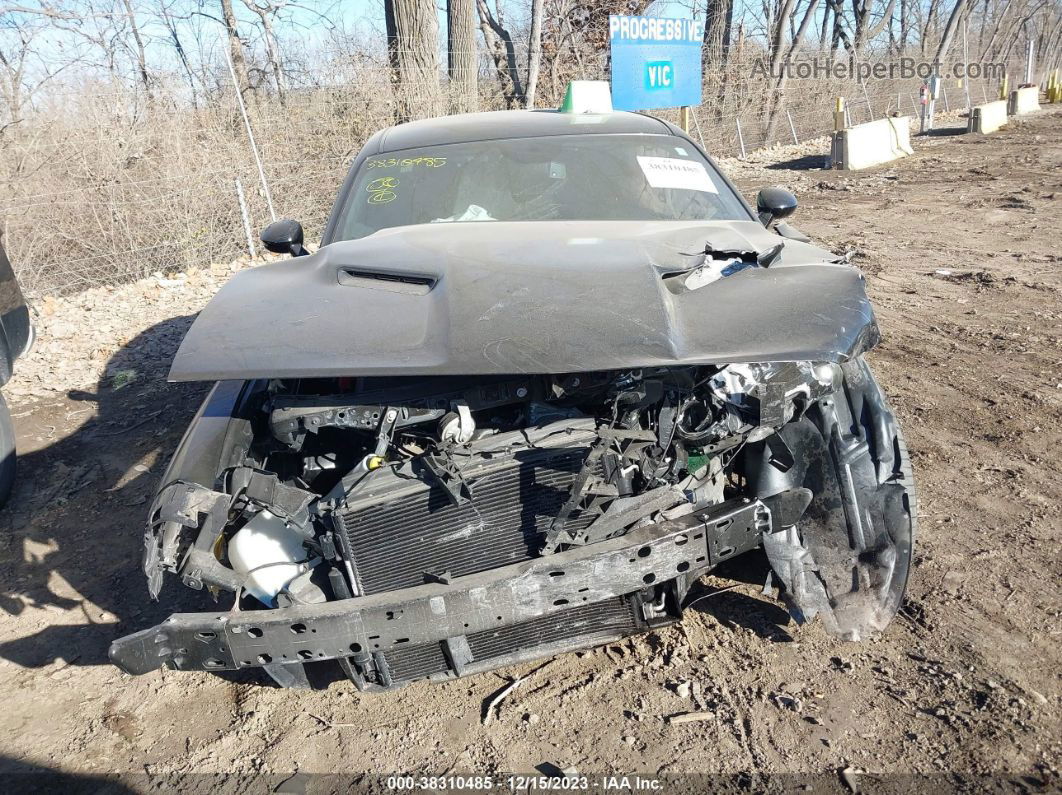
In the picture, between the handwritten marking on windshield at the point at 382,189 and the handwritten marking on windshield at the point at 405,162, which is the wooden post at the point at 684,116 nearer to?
the handwritten marking on windshield at the point at 405,162

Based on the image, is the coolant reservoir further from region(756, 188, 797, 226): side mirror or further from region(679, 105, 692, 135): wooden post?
region(679, 105, 692, 135): wooden post

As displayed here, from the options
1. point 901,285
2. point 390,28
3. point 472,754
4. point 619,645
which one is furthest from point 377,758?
point 390,28

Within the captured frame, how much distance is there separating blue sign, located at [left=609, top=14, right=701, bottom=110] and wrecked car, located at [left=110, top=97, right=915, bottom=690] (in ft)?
34.5

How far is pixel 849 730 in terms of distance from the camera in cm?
232

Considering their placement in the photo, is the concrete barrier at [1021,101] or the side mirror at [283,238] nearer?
the side mirror at [283,238]

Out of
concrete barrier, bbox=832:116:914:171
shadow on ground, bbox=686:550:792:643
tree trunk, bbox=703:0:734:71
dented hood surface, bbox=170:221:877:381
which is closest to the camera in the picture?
dented hood surface, bbox=170:221:877:381

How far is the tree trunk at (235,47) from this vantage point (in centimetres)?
986

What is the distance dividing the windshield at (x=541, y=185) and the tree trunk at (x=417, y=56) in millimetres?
7228

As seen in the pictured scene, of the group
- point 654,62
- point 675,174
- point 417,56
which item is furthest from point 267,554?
point 654,62

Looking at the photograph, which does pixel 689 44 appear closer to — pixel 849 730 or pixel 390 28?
pixel 390 28

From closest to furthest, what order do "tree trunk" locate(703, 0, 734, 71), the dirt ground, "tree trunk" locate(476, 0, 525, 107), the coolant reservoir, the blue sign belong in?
the dirt ground < the coolant reservoir < the blue sign < "tree trunk" locate(476, 0, 525, 107) < "tree trunk" locate(703, 0, 734, 71)

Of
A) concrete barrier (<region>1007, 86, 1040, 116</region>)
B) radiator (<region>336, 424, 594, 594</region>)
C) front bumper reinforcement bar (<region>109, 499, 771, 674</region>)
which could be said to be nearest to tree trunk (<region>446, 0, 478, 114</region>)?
radiator (<region>336, 424, 594, 594</region>)

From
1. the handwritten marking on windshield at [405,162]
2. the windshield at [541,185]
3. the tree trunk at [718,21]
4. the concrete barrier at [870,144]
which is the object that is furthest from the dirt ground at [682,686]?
the tree trunk at [718,21]

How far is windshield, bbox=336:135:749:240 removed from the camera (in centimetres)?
355
